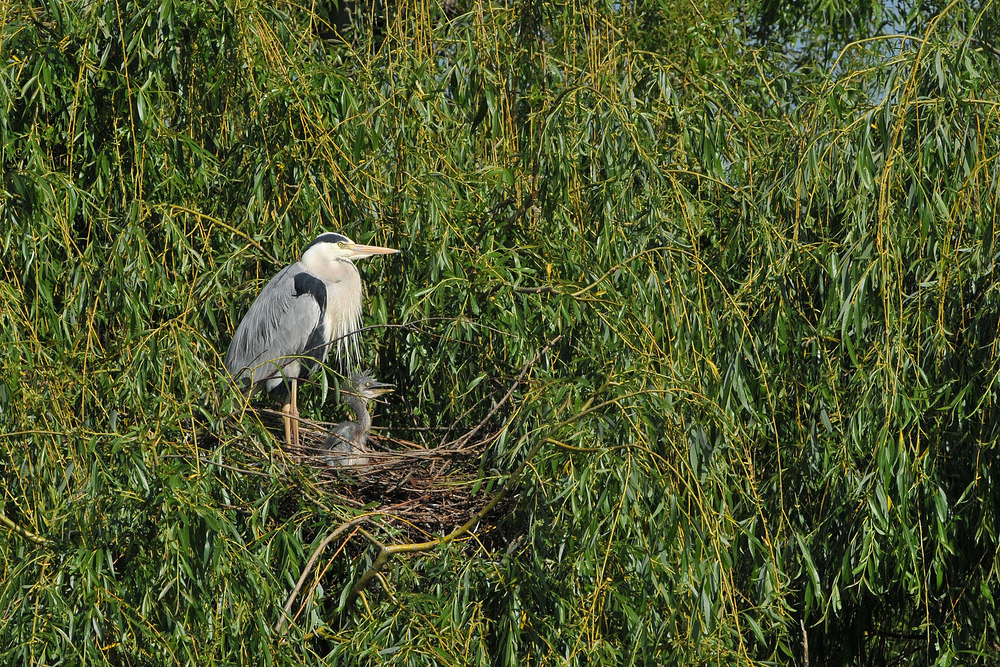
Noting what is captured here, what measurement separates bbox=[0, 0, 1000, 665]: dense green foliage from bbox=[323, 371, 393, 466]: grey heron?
13 centimetres

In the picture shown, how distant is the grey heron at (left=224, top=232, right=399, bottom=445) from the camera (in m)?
4.68

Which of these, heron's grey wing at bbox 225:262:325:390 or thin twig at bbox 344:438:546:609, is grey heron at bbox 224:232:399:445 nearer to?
heron's grey wing at bbox 225:262:325:390

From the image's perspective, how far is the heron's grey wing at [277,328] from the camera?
15.8 ft

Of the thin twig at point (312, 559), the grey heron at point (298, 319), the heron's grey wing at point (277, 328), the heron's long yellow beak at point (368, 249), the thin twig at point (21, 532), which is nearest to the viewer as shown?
the thin twig at point (21, 532)

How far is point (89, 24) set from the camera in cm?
407

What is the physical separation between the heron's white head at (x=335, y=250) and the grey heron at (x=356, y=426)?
422 mm

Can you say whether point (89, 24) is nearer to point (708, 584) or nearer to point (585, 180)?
point (585, 180)

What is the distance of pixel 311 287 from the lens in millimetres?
4969

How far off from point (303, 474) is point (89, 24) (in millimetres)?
1581

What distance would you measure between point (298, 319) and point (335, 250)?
2.21 ft

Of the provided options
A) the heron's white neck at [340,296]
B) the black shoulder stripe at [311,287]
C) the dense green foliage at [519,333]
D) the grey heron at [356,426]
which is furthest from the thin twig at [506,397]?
the black shoulder stripe at [311,287]

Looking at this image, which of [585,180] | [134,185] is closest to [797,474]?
[585,180]

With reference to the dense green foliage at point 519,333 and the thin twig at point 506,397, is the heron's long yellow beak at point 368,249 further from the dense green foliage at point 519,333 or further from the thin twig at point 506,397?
the thin twig at point 506,397

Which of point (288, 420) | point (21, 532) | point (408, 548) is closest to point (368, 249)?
point (288, 420)
